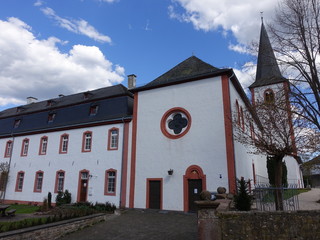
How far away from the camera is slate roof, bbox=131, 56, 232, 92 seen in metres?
14.5

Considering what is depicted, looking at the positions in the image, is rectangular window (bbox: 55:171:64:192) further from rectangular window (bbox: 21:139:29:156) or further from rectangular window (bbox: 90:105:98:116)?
rectangular window (bbox: 21:139:29:156)

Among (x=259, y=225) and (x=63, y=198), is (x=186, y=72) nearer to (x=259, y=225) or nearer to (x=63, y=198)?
(x=259, y=225)

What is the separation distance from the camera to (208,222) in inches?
249

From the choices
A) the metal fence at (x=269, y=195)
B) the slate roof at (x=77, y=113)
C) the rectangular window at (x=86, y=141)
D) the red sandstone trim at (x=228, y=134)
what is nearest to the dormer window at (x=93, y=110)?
the slate roof at (x=77, y=113)

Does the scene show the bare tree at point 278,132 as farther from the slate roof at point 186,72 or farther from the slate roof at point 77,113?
the slate roof at point 77,113

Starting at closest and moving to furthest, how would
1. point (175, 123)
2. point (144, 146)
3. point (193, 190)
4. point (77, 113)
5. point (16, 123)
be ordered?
point (193, 190) → point (175, 123) → point (144, 146) → point (77, 113) → point (16, 123)

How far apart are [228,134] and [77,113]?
1312 cm

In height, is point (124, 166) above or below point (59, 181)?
above

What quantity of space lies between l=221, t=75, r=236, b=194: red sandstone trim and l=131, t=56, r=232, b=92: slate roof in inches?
38.6

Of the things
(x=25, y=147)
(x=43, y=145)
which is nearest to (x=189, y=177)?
(x=43, y=145)

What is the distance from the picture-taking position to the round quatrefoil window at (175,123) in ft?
47.5

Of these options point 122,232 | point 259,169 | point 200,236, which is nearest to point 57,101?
point 122,232

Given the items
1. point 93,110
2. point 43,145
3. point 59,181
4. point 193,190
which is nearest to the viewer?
point 193,190

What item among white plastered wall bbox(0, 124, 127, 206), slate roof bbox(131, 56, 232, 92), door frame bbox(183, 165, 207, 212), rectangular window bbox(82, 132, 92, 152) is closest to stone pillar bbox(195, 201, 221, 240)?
door frame bbox(183, 165, 207, 212)
